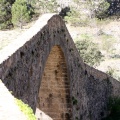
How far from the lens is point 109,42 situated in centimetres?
3691

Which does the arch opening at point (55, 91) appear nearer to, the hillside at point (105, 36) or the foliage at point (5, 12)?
the hillside at point (105, 36)

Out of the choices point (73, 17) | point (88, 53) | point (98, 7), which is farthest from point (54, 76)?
point (98, 7)

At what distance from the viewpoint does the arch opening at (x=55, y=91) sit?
11.7m

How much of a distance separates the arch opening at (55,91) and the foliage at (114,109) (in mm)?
3639

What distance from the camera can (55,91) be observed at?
12.1m

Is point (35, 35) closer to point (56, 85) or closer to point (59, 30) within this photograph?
point (59, 30)

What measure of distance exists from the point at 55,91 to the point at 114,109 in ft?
14.5

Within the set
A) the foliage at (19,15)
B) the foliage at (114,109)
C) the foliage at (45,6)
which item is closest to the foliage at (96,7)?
the foliage at (45,6)

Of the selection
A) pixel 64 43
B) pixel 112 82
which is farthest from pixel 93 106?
pixel 64 43

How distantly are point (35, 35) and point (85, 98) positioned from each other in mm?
5883

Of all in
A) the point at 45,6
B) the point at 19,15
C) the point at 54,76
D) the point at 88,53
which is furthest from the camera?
the point at 45,6

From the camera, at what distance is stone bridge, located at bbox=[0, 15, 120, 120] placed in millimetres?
6648

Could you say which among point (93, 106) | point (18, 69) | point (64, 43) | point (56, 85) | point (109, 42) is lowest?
→ point (109, 42)

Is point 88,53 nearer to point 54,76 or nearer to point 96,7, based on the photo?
point 54,76
